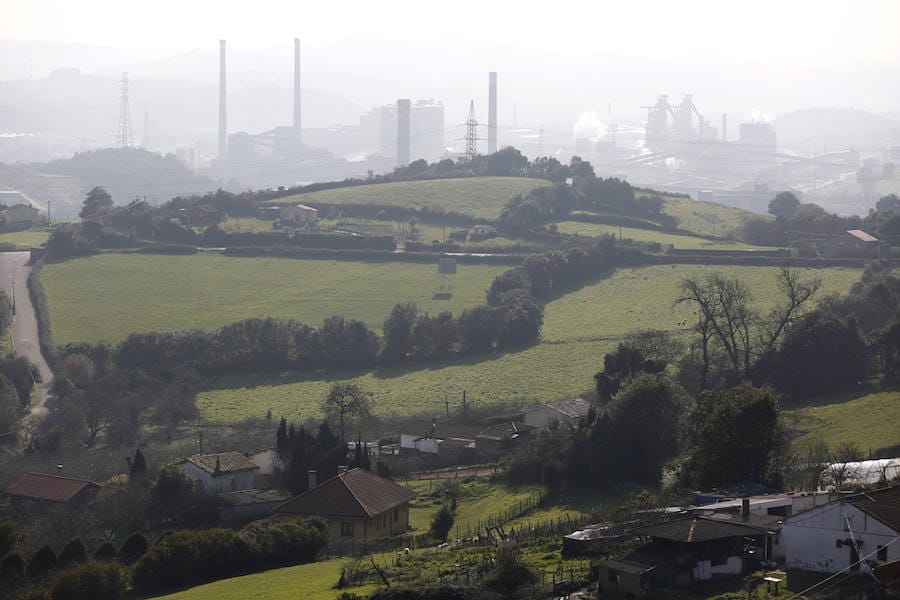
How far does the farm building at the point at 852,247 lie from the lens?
173 feet

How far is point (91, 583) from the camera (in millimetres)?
20172

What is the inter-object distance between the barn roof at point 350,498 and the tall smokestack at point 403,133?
123348mm

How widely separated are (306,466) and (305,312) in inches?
854

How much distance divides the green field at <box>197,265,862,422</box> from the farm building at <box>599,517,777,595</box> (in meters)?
19.7

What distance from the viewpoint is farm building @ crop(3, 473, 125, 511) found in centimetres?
2872

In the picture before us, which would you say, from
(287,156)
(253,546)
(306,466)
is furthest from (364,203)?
(287,156)

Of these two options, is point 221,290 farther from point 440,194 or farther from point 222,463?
point 222,463

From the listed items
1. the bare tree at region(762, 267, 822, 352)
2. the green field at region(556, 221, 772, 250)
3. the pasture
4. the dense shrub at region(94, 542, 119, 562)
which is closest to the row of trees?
the pasture

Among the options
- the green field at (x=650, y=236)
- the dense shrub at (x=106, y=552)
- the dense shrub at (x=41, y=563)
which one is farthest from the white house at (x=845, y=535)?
the green field at (x=650, y=236)

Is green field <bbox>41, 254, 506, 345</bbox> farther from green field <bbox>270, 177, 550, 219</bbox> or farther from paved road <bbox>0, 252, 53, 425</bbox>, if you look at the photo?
green field <bbox>270, 177, 550, 219</bbox>

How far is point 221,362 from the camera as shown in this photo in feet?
144

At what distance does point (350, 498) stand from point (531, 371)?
662 inches

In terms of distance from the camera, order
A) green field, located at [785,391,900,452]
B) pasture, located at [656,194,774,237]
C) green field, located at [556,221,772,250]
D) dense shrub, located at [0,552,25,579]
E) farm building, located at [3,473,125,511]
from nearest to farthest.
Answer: dense shrub, located at [0,552,25,579] → green field, located at [785,391,900,452] → farm building, located at [3,473,125,511] → green field, located at [556,221,772,250] → pasture, located at [656,194,774,237]

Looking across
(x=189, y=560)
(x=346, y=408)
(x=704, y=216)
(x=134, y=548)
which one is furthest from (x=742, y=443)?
(x=704, y=216)
